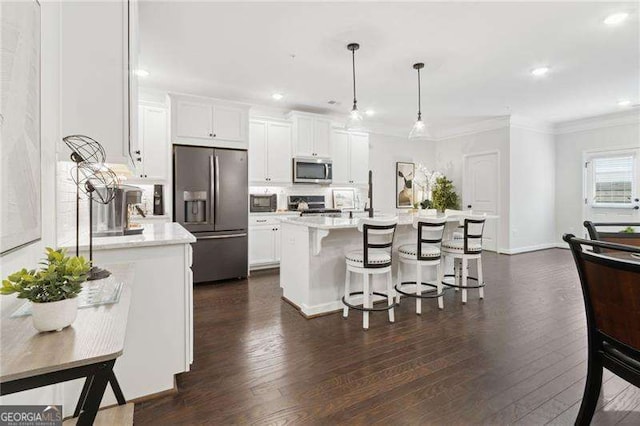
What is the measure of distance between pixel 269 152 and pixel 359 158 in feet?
6.24

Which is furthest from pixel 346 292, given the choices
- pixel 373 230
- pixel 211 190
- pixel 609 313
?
pixel 211 190

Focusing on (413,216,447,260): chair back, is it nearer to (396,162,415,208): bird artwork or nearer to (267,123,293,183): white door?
(267,123,293,183): white door

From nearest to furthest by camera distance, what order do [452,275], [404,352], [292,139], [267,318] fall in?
[404,352] → [267,318] → [452,275] → [292,139]

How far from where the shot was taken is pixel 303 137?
5.43 meters

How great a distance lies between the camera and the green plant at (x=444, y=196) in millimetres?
7270

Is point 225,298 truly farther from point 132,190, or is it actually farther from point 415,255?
point 415,255

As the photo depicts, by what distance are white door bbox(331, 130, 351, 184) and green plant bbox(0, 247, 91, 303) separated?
511 centimetres

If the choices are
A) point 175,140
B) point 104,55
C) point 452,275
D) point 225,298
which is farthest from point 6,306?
point 452,275

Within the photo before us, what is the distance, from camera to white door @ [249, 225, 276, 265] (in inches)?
194

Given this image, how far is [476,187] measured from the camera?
6922mm

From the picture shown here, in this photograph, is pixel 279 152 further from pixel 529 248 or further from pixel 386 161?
pixel 529 248

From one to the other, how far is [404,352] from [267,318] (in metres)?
1.37

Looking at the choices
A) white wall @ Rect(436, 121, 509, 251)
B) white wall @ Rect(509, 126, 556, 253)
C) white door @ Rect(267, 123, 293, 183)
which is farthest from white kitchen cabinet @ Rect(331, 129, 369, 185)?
white wall @ Rect(509, 126, 556, 253)

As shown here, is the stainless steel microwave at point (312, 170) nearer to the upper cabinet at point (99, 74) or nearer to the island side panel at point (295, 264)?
the island side panel at point (295, 264)
